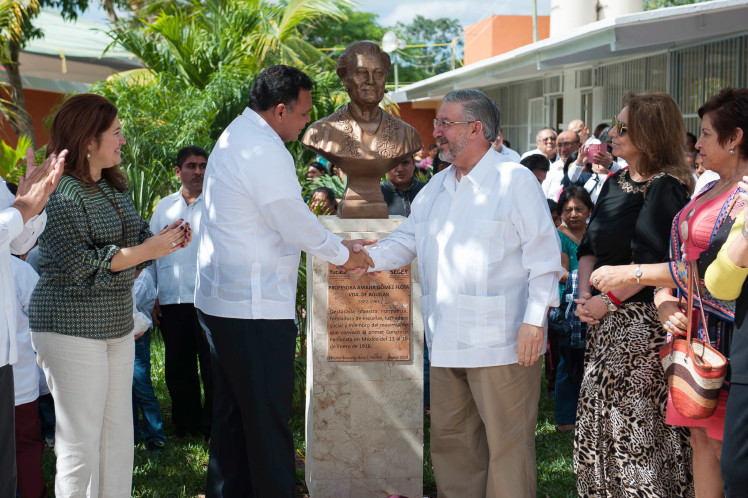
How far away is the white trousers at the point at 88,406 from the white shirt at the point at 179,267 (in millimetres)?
1808

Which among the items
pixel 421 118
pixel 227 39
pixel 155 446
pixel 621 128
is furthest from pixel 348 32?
pixel 621 128

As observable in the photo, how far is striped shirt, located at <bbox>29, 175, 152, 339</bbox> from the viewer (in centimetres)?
338

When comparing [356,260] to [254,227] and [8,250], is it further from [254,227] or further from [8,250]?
[8,250]

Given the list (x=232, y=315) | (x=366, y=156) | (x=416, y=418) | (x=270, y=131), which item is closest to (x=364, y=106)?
(x=366, y=156)

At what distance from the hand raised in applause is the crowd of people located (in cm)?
5

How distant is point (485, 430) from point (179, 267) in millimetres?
2649

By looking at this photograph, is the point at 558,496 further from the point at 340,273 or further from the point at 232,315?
the point at 232,315

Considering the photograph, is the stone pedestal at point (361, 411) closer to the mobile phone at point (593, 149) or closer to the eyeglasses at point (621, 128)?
the eyeglasses at point (621, 128)

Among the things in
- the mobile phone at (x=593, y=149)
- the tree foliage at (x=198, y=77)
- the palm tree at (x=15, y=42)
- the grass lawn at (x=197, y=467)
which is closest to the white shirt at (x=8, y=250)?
the grass lawn at (x=197, y=467)

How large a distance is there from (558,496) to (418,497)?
0.79m

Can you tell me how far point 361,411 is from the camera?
Answer: 176 inches

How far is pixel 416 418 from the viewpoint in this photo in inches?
178

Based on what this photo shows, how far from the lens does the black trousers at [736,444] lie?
288 centimetres

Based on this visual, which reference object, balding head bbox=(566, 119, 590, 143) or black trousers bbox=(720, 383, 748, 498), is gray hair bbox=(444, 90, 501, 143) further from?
balding head bbox=(566, 119, 590, 143)
